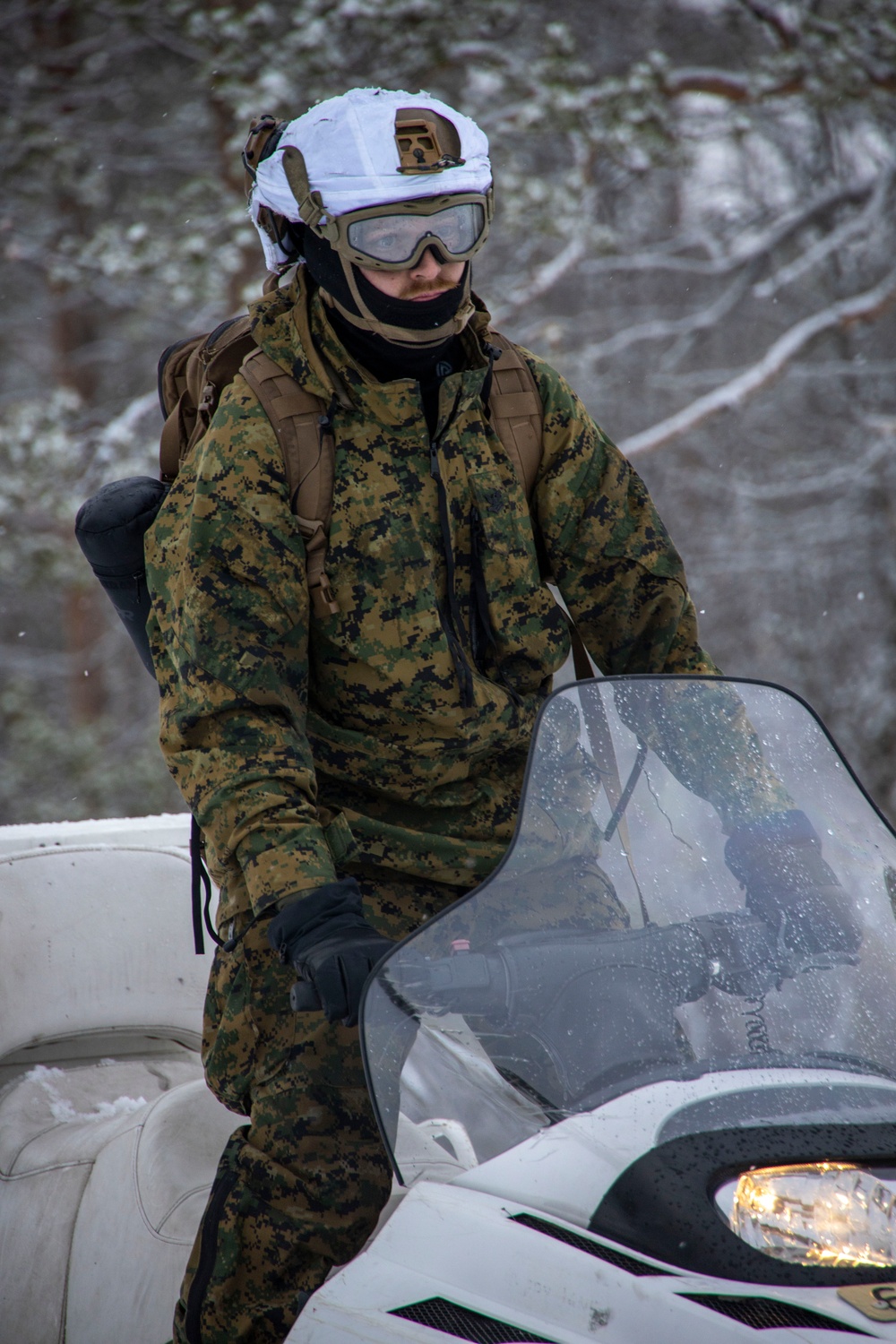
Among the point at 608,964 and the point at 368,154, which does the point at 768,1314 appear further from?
the point at 368,154

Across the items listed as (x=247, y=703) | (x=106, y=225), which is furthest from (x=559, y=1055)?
(x=106, y=225)

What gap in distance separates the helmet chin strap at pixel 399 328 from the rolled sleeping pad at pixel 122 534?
0.44 m

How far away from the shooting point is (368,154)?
1733 mm

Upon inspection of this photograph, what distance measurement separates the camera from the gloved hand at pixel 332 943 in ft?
4.27

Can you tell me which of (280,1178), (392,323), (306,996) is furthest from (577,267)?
(306,996)

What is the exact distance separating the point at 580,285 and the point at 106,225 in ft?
11.8

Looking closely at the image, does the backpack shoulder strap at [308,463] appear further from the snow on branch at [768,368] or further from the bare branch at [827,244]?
the bare branch at [827,244]

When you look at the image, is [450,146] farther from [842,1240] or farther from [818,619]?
[818,619]

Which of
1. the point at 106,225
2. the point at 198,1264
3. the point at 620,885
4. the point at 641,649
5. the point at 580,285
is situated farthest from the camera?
the point at 580,285

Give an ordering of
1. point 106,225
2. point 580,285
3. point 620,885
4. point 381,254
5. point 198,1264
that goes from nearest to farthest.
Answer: point 620,885 → point 198,1264 → point 381,254 → point 106,225 → point 580,285

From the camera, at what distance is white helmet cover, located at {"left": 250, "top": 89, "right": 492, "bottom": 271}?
172 cm

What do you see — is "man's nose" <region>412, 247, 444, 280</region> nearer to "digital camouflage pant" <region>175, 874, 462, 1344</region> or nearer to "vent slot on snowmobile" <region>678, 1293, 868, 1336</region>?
"digital camouflage pant" <region>175, 874, 462, 1344</region>

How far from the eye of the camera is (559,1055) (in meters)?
1.17

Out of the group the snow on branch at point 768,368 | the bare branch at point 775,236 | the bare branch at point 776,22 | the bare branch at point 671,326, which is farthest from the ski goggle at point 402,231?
the bare branch at point 776,22
